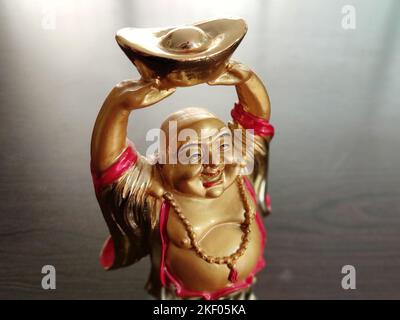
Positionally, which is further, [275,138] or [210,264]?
[275,138]

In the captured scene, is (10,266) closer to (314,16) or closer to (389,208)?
(389,208)

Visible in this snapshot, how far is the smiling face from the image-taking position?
679 mm

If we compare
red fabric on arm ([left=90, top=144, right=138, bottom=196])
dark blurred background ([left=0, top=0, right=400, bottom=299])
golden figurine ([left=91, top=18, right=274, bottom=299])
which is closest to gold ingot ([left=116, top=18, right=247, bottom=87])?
golden figurine ([left=91, top=18, right=274, bottom=299])

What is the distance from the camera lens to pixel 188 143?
2.22ft

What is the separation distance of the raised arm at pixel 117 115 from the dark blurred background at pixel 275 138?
32cm

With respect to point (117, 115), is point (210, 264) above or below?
below

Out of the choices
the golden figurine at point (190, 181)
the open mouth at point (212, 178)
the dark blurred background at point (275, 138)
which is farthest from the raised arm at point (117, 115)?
the dark blurred background at point (275, 138)

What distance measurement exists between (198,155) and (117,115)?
0.39 feet

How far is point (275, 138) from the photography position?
112cm

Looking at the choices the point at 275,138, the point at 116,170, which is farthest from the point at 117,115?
the point at 275,138

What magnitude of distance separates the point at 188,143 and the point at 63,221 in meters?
0.41

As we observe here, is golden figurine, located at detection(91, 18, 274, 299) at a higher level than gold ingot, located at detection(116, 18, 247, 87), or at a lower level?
lower

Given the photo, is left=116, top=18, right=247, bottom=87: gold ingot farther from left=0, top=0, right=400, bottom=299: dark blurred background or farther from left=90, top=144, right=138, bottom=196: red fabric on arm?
left=0, top=0, right=400, bottom=299: dark blurred background

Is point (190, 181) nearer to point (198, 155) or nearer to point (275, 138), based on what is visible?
point (198, 155)
